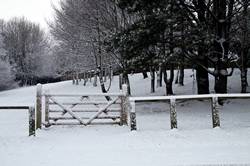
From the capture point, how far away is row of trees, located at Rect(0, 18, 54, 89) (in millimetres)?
62625

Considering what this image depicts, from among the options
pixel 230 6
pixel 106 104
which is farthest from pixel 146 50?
pixel 106 104

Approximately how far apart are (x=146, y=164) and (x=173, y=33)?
12135 millimetres

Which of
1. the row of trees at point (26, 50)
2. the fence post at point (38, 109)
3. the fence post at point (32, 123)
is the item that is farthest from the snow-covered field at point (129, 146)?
the row of trees at point (26, 50)

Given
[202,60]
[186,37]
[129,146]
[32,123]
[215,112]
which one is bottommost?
[129,146]

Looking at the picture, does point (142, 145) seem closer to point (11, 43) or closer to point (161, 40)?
point (161, 40)

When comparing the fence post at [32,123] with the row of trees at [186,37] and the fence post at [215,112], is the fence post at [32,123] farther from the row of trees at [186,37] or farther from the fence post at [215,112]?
the row of trees at [186,37]

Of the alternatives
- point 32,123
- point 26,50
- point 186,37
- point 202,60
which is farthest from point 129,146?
point 26,50

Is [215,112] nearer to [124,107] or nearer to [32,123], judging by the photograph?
[124,107]

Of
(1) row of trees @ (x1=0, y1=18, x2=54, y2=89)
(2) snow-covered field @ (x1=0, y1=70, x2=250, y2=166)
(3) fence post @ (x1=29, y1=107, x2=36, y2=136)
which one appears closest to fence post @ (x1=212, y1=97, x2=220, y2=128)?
(2) snow-covered field @ (x1=0, y1=70, x2=250, y2=166)

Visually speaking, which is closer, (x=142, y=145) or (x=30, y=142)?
(x=142, y=145)

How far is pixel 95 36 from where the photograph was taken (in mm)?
26594

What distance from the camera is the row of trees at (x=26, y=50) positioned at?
6262 centimetres

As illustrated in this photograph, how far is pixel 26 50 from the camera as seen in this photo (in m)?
63.9

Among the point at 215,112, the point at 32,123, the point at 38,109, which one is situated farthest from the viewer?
the point at 38,109
